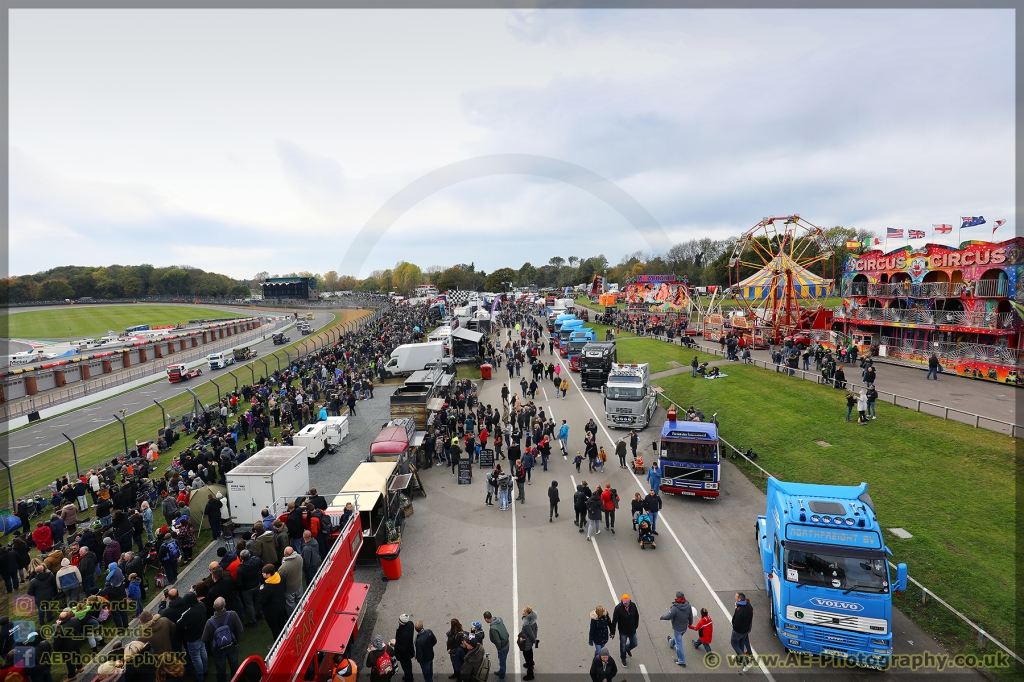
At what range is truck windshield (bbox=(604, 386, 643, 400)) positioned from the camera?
23844mm

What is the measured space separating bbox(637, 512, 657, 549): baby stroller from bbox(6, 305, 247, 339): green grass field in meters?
97.9

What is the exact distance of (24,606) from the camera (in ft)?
35.3

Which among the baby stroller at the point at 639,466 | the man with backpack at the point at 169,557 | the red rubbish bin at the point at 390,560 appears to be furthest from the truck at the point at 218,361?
the baby stroller at the point at 639,466

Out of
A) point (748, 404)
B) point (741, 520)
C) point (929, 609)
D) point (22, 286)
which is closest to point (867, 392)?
point (748, 404)

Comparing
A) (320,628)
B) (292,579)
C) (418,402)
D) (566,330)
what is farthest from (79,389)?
(320,628)

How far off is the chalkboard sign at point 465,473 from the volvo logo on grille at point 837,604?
12.3 metres

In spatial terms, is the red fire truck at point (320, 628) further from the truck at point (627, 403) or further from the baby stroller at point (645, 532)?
the truck at point (627, 403)

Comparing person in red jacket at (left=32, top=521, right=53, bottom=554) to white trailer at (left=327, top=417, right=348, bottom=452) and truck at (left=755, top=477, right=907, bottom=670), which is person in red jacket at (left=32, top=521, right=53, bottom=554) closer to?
white trailer at (left=327, top=417, right=348, bottom=452)

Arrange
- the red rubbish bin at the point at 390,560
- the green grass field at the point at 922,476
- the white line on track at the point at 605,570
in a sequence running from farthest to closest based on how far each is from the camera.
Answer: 1. the red rubbish bin at the point at 390,560
2. the white line on track at the point at 605,570
3. the green grass field at the point at 922,476

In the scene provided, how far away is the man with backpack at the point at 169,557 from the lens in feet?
40.0

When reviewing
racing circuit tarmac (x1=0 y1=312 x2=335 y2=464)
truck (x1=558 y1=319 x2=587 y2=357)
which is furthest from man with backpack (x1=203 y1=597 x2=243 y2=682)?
truck (x1=558 y1=319 x2=587 y2=357)

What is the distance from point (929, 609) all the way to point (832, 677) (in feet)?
12.4

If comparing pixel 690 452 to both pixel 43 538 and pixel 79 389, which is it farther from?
pixel 79 389

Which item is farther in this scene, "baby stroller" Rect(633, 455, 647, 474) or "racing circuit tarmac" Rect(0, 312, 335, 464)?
"racing circuit tarmac" Rect(0, 312, 335, 464)
